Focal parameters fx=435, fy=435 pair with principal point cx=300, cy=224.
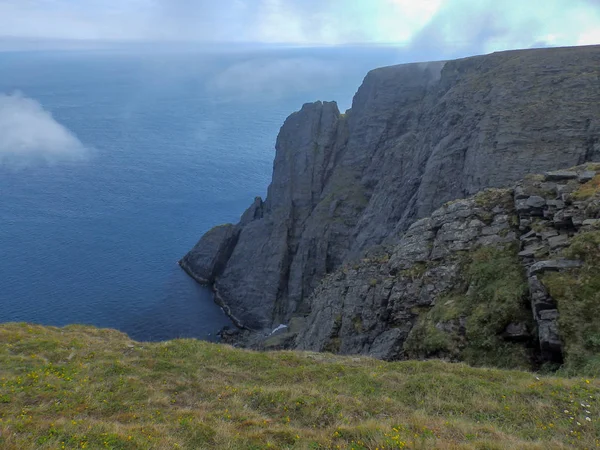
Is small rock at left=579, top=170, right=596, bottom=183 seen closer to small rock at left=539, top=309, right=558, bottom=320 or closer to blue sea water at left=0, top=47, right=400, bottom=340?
small rock at left=539, top=309, right=558, bottom=320

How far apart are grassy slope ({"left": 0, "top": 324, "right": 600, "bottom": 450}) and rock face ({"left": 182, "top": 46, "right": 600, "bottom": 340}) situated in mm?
11468

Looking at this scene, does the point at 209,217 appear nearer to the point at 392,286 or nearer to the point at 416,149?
the point at 416,149

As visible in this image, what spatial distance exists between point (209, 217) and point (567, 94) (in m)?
105

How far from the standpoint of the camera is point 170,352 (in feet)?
83.4

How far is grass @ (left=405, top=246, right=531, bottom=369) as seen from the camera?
25.5m

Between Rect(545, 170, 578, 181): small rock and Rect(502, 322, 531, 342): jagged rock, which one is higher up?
Rect(545, 170, 578, 181): small rock

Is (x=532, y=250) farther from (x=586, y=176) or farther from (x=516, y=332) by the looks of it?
(x=586, y=176)

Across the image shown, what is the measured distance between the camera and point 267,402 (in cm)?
1838

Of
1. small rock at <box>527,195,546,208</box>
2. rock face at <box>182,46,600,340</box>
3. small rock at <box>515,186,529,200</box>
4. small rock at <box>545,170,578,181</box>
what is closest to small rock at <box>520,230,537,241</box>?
rock face at <box>182,46,600,340</box>

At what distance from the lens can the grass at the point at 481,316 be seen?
25484mm

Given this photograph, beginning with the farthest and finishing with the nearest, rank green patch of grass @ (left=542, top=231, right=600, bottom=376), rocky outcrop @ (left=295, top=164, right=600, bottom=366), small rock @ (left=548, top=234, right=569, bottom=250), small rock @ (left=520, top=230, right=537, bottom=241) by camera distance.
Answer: small rock @ (left=520, top=230, right=537, bottom=241)
small rock @ (left=548, top=234, right=569, bottom=250)
rocky outcrop @ (left=295, top=164, right=600, bottom=366)
green patch of grass @ (left=542, top=231, right=600, bottom=376)

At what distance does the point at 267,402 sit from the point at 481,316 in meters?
15.3

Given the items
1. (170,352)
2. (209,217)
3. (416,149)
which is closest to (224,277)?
(209,217)

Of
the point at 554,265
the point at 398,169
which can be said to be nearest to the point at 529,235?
the point at 554,265
